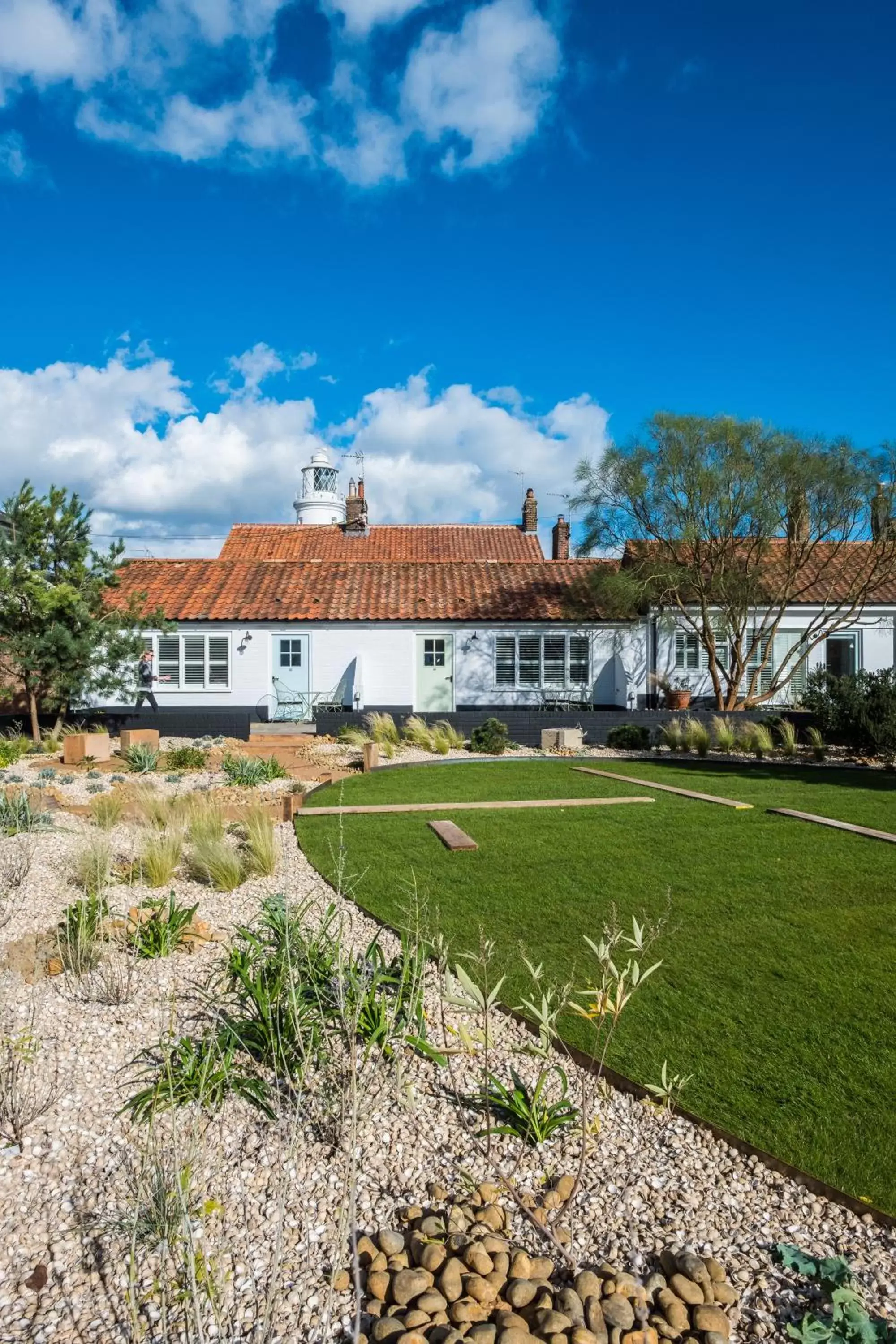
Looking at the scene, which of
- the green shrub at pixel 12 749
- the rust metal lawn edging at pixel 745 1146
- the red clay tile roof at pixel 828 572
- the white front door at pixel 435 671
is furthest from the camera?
the white front door at pixel 435 671

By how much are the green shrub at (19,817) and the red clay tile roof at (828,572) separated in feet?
51.4

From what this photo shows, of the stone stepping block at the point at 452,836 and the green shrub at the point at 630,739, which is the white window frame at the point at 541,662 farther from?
the stone stepping block at the point at 452,836

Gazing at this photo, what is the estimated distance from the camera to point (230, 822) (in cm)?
909

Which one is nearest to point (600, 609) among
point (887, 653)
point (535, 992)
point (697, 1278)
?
point (887, 653)

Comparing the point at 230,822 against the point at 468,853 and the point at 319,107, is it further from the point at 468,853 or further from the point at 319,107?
the point at 319,107

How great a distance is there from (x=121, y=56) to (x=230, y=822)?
9.26 meters

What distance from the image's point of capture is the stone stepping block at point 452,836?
7.81 metres

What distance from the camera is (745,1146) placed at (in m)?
3.07

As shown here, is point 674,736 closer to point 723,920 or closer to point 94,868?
point 723,920

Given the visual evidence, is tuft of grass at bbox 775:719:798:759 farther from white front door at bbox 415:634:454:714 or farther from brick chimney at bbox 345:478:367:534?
brick chimney at bbox 345:478:367:534

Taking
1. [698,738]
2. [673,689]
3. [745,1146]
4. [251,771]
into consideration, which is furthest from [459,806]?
[673,689]

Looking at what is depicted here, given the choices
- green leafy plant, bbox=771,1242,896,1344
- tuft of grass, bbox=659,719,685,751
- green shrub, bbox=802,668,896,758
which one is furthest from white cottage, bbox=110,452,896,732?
green leafy plant, bbox=771,1242,896,1344

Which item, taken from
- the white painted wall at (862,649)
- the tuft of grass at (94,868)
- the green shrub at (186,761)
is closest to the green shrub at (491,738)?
the green shrub at (186,761)

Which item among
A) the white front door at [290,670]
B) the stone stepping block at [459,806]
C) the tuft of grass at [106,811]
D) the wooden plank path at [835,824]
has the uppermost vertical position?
the white front door at [290,670]
